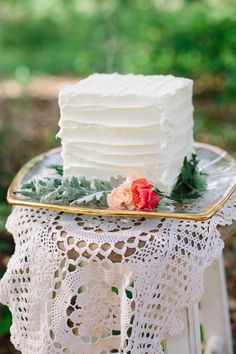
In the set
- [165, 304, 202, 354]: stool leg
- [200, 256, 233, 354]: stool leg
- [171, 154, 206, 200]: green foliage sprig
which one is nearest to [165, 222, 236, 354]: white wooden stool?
[200, 256, 233, 354]: stool leg

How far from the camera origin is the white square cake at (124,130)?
171 centimetres

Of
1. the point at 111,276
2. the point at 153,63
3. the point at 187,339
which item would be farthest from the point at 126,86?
the point at 153,63

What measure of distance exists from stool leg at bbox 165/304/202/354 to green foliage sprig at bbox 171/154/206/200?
274 millimetres

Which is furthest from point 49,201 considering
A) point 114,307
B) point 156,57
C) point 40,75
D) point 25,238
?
point 40,75

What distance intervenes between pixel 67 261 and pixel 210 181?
49 cm

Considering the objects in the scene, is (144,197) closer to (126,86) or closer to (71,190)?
(71,190)

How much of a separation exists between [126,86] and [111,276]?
492 millimetres

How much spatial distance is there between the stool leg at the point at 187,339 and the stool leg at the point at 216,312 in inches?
17.2

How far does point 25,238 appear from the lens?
1747mm

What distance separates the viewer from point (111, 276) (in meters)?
1.60

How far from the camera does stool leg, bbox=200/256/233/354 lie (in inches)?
86.9

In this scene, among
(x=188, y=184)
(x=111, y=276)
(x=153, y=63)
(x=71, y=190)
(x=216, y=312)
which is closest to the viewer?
(x=111, y=276)

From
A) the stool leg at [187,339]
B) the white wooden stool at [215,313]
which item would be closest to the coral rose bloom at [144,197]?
the stool leg at [187,339]

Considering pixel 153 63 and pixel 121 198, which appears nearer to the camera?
pixel 121 198
